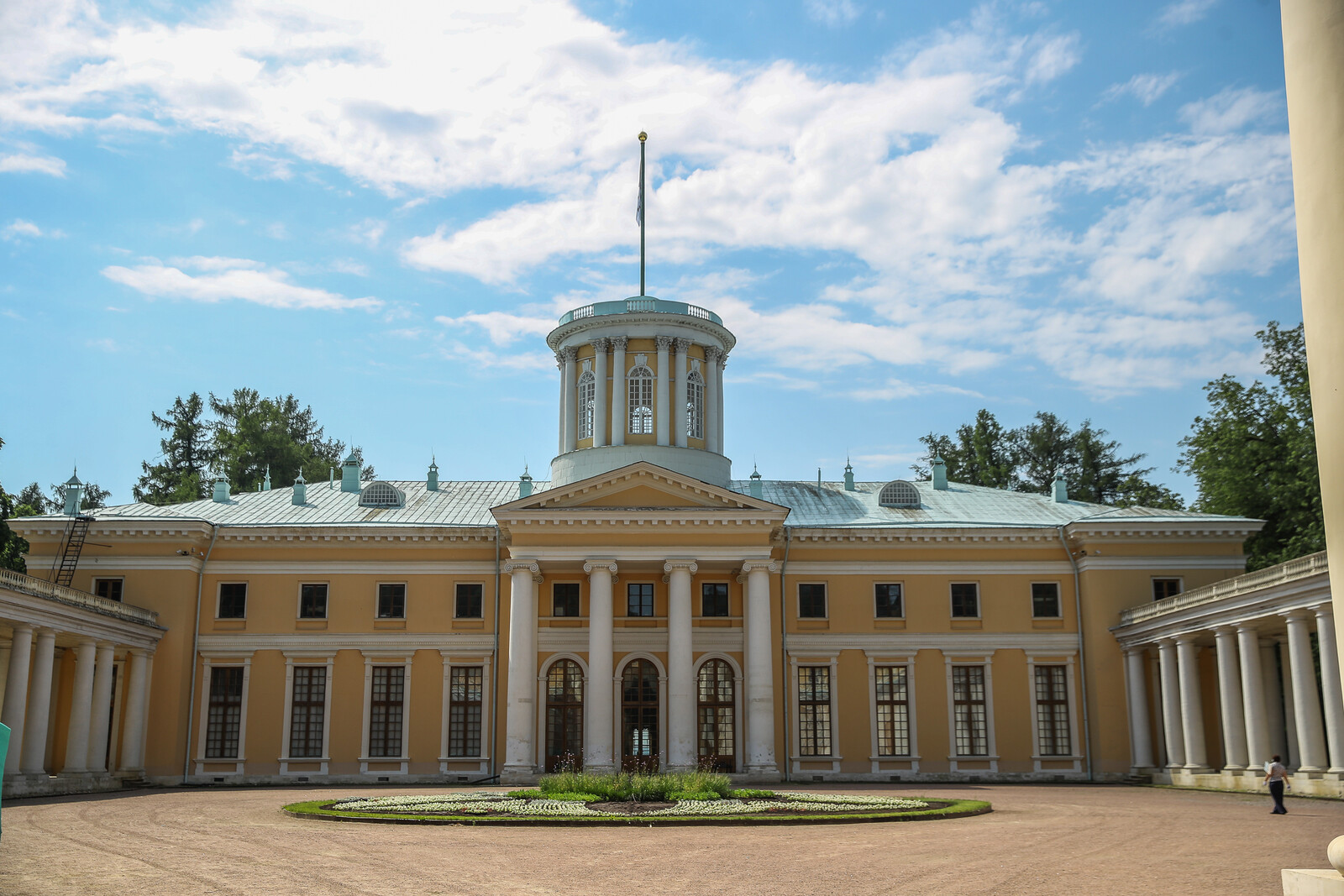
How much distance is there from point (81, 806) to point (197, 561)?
599 inches

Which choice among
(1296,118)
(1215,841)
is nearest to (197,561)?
(1215,841)

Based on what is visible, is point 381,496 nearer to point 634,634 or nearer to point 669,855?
point 634,634

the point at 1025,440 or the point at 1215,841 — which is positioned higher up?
the point at 1025,440

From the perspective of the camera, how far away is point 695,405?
4750 centimetres

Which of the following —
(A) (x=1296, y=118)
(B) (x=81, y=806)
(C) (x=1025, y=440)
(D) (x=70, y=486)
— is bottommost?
(B) (x=81, y=806)

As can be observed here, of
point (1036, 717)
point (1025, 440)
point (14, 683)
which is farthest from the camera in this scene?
point (1025, 440)

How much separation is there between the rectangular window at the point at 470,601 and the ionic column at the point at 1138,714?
911 inches

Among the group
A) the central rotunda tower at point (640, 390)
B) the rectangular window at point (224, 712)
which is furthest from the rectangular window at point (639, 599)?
the rectangular window at point (224, 712)

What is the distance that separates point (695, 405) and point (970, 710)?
52.4 feet

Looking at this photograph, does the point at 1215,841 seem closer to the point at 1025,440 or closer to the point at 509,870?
the point at 509,870

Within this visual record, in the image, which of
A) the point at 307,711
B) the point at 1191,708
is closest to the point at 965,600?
the point at 1191,708

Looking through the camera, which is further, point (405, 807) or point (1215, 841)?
point (405, 807)

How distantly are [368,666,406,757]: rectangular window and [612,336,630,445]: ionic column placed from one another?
12104mm

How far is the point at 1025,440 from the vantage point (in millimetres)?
68188
